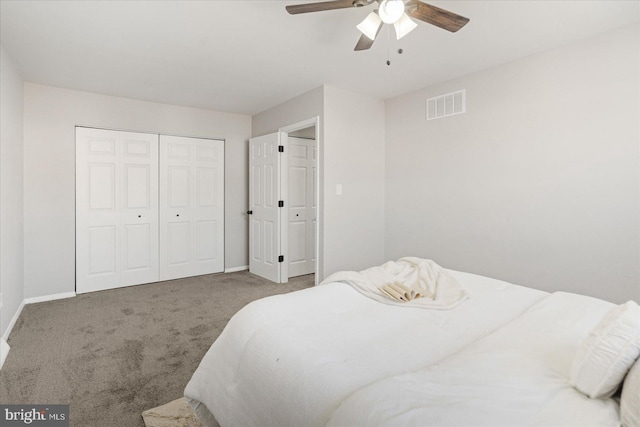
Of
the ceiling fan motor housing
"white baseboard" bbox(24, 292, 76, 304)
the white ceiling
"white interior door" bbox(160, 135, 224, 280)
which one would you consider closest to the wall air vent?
the white ceiling

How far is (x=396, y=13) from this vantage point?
179 centimetres

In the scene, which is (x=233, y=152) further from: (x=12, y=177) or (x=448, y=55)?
(x=448, y=55)

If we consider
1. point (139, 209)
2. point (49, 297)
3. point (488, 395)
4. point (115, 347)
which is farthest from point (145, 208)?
point (488, 395)

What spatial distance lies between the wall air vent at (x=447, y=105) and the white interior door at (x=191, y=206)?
9.82 feet

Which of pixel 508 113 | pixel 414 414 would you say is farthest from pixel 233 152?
pixel 414 414

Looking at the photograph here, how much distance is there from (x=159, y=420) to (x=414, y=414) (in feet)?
4.90

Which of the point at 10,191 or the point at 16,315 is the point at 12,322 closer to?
the point at 16,315

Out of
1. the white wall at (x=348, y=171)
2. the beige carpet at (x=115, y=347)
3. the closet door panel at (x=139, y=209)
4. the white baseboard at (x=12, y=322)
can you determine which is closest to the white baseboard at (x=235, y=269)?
the beige carpet at (x=115, y=347)

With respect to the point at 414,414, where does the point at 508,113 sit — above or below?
above

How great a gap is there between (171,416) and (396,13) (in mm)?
2449

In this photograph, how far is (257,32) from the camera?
2590 millimetres

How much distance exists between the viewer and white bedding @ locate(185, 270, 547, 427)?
1.08m

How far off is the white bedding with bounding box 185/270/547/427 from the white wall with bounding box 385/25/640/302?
4.16 feet

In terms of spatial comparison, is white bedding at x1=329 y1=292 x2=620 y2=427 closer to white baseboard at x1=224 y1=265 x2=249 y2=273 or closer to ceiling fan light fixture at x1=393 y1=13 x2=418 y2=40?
ceiling fan light fixture at x1=393 y1=13 x2=418 y2=40
